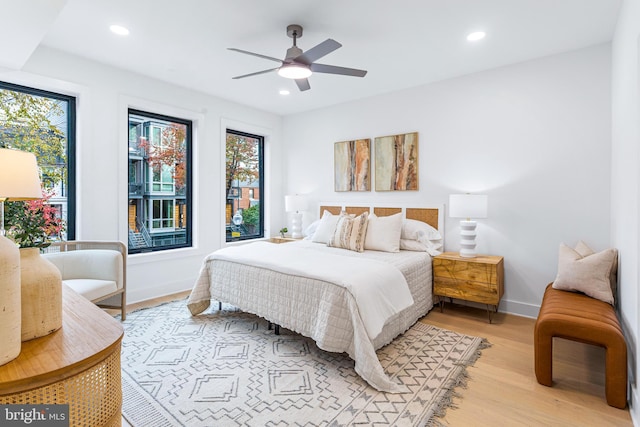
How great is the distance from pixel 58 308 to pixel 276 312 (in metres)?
1.79

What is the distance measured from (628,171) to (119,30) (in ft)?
13.2

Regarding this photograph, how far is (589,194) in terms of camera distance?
314 centimetres

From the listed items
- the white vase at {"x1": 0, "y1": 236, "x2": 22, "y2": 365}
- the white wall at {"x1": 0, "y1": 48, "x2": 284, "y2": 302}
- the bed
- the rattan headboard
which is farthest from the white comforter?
the white vase at {"x1": 0, "y1": 236, "x2": 22, "y2": 365}

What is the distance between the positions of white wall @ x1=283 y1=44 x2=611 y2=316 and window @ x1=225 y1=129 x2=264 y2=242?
7.49ft

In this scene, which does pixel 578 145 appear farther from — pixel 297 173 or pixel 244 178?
pixel 244 178

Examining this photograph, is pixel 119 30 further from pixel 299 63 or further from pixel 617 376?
pixel 617 376

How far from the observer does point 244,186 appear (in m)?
5.34

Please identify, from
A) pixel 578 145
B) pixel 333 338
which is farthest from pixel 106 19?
pixel 578 145

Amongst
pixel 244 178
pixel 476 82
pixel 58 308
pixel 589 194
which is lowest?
pixel 58 308

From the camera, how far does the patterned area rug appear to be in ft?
6.21

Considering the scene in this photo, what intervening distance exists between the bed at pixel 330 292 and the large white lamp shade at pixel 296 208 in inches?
55.3

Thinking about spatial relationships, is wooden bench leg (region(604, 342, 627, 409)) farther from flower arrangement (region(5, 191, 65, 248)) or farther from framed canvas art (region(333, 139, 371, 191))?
flower arrangement (region(5, 191, 65, 248))

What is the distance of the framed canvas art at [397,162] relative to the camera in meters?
4.24

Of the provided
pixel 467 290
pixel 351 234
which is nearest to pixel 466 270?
pixel 467 290
